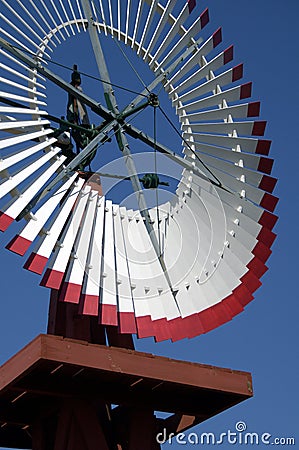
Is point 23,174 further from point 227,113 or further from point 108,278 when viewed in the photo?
point 227,113

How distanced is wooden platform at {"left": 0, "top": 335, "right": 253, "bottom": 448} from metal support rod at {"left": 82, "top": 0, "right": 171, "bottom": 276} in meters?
1.80

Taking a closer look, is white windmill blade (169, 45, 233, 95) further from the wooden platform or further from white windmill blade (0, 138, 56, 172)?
the wooden platform

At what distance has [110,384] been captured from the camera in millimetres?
12922

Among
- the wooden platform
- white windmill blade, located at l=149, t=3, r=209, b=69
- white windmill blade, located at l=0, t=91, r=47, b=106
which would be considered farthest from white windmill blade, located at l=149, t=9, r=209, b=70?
the wooden platform

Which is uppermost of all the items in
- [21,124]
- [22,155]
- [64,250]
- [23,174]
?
[21,124]

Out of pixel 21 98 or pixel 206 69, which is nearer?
pixel 21 98

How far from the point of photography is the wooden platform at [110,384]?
1189cm

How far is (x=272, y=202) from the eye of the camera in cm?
1498

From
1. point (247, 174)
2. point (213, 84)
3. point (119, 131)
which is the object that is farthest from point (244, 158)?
point (119, 131)

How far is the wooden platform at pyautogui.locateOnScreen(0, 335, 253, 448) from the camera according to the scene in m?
11.9

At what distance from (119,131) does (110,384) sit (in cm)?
399

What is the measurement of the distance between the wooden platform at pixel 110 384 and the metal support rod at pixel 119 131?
1800mm

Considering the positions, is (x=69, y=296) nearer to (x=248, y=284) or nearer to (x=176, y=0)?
(x=248, y=284)

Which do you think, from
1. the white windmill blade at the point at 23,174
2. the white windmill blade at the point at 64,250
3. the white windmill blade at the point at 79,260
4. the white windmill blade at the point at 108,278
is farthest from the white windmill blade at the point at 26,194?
the white windmill blade at the point at 108,278
